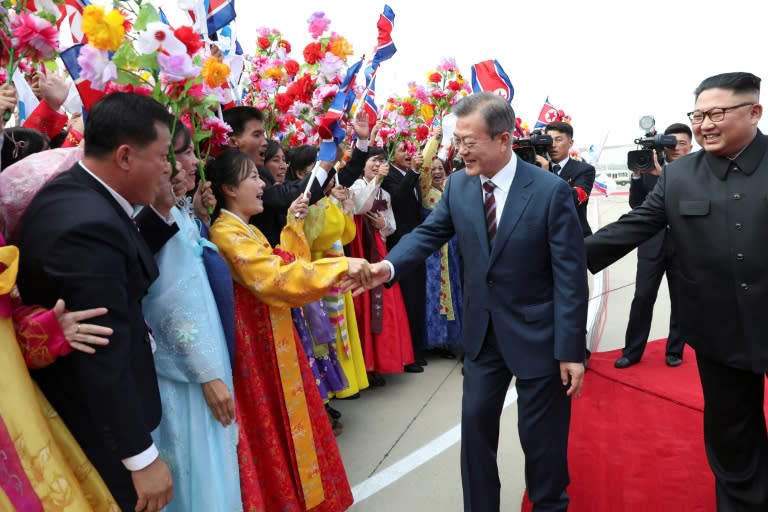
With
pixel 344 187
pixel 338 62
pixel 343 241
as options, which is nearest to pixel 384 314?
pixel 343 241

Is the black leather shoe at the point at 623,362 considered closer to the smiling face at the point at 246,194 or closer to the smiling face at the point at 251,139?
the smiling face at the point at 251,139

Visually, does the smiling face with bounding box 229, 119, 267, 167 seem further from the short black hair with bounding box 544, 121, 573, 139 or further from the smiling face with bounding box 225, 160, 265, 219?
the short black hair with bounding box 544, 121, 573, 139

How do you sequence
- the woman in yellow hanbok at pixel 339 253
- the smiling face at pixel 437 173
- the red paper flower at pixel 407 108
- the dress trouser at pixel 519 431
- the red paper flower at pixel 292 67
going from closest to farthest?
the dress trouser at pixel 519 431, the woman in yellow hanbok at pixel 339 253, the red paper flower at pixel 292 67, the red paper flower at pixel 407 108, the smiling face at pixel 437 173

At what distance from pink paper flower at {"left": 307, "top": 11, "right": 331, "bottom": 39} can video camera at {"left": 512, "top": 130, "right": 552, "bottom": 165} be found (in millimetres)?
1817

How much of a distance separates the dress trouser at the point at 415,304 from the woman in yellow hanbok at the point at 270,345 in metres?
2.36

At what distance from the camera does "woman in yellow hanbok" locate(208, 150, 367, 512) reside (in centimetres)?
215

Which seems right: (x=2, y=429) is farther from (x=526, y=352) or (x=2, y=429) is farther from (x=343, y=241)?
(x=343, y=241)

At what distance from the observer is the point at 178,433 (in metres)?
1.89

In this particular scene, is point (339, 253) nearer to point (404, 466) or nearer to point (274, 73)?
point (274, 73)

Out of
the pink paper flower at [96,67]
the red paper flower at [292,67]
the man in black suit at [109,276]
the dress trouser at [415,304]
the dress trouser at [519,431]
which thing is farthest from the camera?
the dress trouser at [415,304]

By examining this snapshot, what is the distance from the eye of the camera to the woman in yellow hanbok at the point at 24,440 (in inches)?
45.8

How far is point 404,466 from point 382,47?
2.11 m

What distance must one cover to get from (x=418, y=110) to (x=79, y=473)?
3.89 meters

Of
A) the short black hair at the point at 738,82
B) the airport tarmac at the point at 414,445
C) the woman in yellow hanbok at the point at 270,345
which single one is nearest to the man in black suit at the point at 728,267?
the short black hair at the point at 738,82
